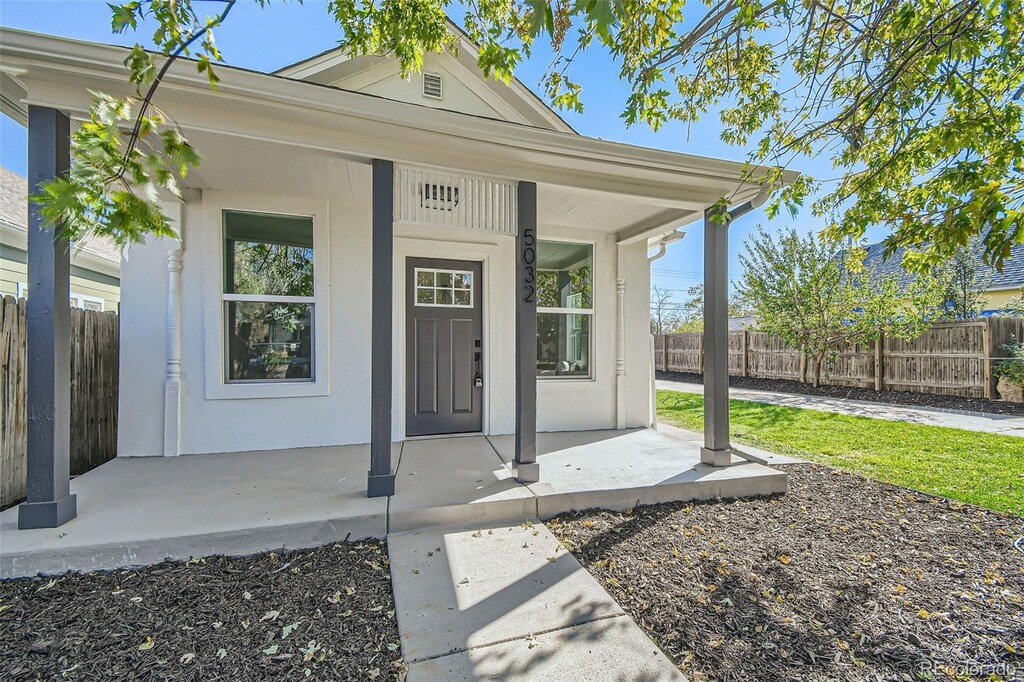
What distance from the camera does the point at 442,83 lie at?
5.08 m

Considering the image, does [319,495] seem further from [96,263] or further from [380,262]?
[96,263]

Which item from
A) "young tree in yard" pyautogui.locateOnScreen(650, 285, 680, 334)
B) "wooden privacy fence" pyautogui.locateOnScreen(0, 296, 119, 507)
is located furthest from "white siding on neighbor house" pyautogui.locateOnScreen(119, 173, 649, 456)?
"young tree in yard" pyautogui.locateOnScreen(650, 285, 680, 334)

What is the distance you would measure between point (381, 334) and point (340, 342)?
1.71 meters

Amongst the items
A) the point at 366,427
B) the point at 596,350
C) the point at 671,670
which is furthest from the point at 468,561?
the point at 596,350

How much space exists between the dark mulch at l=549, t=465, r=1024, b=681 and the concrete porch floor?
242mm

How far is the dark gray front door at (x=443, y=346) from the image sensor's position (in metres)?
4.86

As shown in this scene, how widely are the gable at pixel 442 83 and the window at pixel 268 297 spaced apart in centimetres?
170

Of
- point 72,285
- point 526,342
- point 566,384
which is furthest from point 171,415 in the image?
point 72,285

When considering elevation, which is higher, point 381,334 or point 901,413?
point 381,334

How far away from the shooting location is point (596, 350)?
555 centimetres

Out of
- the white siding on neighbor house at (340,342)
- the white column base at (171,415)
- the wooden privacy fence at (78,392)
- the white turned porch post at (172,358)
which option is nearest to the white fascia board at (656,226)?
the white siding on neighbor house at (340,342)

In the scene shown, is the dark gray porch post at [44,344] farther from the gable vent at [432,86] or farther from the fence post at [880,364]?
the fence post at [880,364]

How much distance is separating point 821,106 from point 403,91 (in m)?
4.20

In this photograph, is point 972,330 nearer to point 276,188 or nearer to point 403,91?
point 403,91
